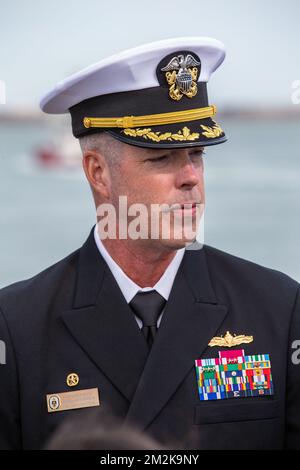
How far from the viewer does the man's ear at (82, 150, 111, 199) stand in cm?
305

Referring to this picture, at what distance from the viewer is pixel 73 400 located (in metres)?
2.99

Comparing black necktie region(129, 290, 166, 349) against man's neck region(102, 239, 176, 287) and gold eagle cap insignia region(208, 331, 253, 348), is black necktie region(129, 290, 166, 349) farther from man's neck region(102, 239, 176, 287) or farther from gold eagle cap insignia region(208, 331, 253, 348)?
gold eagle cap insignia region(208, 331, 253, 348)

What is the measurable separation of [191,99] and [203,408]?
3.35 feet

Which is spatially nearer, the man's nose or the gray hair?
the man's nose

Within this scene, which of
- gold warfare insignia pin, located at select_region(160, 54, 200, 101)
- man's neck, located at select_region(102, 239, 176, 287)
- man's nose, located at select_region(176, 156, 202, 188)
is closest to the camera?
man's nose, located at select_region(176, 156, 202, 188)

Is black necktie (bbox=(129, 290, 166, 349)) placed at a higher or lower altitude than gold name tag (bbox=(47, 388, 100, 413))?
higher

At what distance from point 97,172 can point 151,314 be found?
0.51m

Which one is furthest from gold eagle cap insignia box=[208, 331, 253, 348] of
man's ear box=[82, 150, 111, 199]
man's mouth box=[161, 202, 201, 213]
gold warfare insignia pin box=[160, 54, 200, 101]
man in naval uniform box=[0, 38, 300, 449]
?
gold warfare insignia pin box=[160, 54, 200, 101]

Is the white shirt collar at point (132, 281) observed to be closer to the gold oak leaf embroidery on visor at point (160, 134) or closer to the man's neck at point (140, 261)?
the man's neck at point (140, 261)

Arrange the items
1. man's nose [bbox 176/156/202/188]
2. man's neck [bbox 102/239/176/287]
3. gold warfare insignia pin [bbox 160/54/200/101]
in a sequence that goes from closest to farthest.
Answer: man's nose [bbox 176/156/202/188]
gold warfare insignia pin [bbox 160/54/200/101]
man's neck [bbox 102/239/176/287]

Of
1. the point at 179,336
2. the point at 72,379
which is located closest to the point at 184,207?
the point at 179,336

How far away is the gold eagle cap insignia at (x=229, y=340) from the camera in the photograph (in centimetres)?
310
